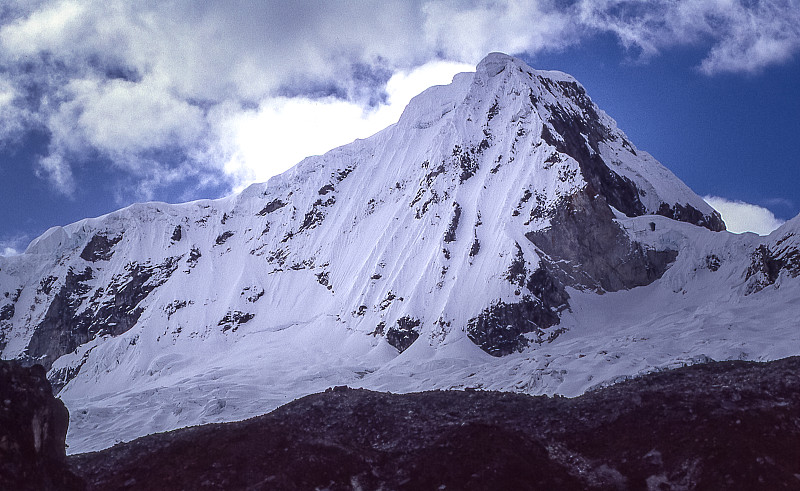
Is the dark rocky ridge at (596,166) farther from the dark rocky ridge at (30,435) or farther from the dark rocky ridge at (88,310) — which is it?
the dark rocky ridge at (30,435)

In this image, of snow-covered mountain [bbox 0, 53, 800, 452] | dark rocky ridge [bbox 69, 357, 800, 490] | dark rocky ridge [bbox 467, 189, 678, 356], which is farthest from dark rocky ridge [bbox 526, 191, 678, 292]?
dark rocky ridge [bbox 69, 357, 800, 490]

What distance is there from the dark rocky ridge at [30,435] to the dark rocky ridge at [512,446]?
19.4ft

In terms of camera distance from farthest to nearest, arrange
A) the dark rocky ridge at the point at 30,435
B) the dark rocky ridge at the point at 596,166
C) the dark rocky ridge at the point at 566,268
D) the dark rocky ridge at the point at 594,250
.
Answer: the dark rocky ridge at the point at 596,166
the dark rocky ridge at the point at 594,250
the dark rocky ridge at the point at 566,268
the dark rocky ridge at the point at 30,435

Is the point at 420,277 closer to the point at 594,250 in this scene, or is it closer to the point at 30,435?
the point at 594,250

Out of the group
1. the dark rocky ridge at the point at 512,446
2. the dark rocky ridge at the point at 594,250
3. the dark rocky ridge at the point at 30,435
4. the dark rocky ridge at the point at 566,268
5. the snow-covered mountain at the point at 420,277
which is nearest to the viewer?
the dark rocky ridge at the point at 30,435

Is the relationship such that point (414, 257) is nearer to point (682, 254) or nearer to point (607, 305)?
point (607, 305)

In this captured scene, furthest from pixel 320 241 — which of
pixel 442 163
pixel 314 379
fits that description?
pixel 314 379

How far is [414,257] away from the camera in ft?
358

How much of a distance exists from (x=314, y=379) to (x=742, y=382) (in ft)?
192

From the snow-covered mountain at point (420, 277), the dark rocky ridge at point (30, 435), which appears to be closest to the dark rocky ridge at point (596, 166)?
the snow-covered mountain at point (420, 277)

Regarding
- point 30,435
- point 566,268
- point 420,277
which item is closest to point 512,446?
point 30,435

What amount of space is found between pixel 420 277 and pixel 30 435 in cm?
8251

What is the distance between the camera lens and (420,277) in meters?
103

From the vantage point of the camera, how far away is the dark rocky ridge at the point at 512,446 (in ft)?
86.6
